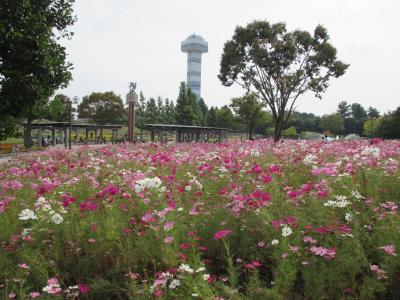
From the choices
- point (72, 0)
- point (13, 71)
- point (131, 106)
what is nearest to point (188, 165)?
point (13, 71)

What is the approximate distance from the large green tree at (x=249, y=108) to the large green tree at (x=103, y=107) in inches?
903


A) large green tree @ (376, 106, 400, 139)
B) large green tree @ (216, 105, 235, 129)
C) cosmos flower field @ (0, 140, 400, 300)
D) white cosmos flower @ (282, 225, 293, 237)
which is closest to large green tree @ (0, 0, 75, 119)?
cosmos flower field @ (0, 140, 400, 300)

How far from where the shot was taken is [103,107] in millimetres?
70438

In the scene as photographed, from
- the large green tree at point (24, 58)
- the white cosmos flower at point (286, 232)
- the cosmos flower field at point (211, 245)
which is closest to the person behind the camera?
the cosmos flower field at point (211, 245)

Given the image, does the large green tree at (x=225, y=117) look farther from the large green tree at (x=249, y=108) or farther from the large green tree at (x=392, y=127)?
the large green tree at (x=392, y=127)

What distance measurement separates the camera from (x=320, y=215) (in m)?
3.37

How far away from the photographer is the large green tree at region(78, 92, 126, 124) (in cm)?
7044

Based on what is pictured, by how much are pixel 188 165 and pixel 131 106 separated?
71.3ft

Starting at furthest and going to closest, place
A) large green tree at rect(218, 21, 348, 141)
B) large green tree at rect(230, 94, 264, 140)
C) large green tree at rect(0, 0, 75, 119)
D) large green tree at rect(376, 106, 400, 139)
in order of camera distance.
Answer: large green tree at rect(230, 94, 264, 140) < large green tree at rect(376, 106, 400, 139) < large green tree at rect(218, 21, 348, 141) < large green tree at rect(0, 0, 75, 119)

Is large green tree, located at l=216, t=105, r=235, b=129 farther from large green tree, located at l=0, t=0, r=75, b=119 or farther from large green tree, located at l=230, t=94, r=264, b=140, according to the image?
large green tree, located at l=0, t=0, r=75, b=119

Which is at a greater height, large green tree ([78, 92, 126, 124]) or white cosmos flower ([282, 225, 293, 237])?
large green tree ([78, 92, 126, 124])

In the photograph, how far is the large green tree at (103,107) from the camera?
231 feet

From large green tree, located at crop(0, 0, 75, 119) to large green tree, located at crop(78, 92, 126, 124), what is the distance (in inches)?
2249

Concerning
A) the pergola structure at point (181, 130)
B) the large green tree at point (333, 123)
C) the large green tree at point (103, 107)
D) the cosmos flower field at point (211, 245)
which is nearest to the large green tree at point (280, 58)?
the pergola structure at point (181, 130)
